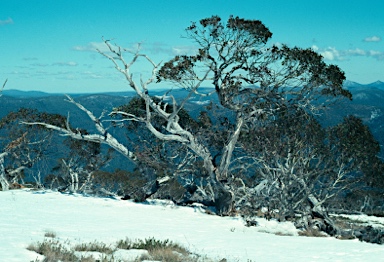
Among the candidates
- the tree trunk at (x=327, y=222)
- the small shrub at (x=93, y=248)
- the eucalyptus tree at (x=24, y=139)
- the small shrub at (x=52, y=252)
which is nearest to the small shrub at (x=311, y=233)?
the tree trunk at (x=327, y=222)

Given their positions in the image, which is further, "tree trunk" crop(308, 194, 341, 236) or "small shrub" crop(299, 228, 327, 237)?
"tree trunk" crop(308, 194, 341, 236)

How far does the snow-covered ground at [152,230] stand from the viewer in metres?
8.45

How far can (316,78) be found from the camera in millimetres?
19234

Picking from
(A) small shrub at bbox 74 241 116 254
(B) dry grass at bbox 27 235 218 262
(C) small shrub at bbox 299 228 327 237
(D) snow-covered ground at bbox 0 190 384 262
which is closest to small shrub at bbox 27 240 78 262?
(B) dry grass at bbox 27 235 218 262

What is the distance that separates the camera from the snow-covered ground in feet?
27.7

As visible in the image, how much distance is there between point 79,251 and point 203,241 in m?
3.92

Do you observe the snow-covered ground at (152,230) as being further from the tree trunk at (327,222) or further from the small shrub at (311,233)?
the tree trunk at (327,222)

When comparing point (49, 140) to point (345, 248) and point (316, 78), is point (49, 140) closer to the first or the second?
point (316, 78)

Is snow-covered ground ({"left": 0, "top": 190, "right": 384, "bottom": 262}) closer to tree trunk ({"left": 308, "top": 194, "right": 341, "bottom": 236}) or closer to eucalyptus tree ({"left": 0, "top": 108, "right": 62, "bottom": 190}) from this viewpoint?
tree trunk ({"left": 308, "top": 194, "right": 341, "bottom": 236})

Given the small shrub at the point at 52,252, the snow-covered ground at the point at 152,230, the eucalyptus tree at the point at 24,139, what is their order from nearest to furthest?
the small shrub at the point at 52,252
the snow-covered ground at the point at 152,230
the eucalyptus tree at the point at 24,139

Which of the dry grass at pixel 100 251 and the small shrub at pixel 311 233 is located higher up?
Result: the dry grass at pixel 100 251

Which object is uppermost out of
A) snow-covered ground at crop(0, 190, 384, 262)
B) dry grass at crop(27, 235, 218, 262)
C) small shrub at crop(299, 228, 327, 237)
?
dry grass at crop(27, 235, 218, 262)

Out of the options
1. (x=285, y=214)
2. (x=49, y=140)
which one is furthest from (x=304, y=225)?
(x=49, y=140)

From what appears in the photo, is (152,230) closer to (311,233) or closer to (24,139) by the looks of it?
(311,233)
